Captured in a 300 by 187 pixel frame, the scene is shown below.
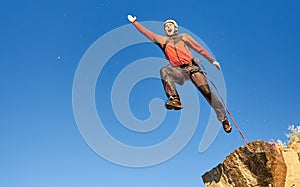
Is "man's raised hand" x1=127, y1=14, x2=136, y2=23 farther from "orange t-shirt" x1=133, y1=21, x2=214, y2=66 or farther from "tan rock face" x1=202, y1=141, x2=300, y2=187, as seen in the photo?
"tan rock face" x1=202, y1=141, x2=300, y2=187

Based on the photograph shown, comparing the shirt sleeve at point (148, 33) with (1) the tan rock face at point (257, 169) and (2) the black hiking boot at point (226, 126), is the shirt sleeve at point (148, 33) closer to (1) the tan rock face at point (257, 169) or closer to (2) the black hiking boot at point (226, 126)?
(2) the black hiking boot at point (226, 126)

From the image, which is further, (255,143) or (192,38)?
(192,38)

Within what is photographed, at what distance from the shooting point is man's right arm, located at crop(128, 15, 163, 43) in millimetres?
9086

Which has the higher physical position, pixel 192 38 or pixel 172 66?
pixel 192 38

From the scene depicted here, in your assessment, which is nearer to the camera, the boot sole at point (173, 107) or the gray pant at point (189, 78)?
the boot sole at point (173, 107)

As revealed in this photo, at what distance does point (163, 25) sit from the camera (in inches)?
363

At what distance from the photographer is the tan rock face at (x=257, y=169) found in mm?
7598

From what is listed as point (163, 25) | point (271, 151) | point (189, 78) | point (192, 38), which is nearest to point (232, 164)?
point (271, 151)

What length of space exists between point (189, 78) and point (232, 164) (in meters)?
2.04

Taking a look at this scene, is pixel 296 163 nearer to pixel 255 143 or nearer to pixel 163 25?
pixel 255 143

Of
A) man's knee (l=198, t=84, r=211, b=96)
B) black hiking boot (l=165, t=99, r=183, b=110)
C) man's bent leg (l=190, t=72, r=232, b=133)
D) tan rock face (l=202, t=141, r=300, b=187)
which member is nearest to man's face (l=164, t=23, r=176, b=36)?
man's bent leg (l=190, t=72, r=232, b=133)

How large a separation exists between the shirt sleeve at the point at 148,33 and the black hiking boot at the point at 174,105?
5.41 ft

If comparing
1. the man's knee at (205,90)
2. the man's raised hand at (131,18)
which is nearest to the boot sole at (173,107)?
the man's knee at (205,90)

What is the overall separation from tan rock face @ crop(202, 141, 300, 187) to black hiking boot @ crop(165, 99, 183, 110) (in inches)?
56.9
